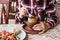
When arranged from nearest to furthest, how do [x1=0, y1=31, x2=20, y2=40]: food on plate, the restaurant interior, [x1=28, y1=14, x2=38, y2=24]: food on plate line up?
[x1=0, y1=31, x2=20, y2=40]: food on plate
the restaurant interior
[x1=28, y1=14, x2=38, y2=24]: food on plate

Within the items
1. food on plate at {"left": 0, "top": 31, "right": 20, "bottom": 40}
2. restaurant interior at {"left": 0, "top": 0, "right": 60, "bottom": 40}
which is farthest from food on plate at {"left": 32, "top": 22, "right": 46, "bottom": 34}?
food on plate at {"left": 0, "top": 31, "right": 20, "bottom": 40}

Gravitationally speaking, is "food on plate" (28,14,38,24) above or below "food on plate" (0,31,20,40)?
above

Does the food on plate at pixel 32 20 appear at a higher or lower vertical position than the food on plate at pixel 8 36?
higher

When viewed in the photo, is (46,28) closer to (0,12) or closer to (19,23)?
(19,23)

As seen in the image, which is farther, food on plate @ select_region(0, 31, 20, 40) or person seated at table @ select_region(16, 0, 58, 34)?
person seated at table @ select_region(16, 0, 58, 34)

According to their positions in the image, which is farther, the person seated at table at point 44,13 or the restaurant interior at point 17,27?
Result: the person seated at table at point 44,13

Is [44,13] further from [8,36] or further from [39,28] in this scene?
[8,36]

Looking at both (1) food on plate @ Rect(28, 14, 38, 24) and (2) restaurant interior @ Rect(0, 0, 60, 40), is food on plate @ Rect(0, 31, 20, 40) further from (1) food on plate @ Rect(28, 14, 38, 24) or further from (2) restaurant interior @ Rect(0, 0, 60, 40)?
(1) food on plate @ Rect(28, 14, 38, 24)

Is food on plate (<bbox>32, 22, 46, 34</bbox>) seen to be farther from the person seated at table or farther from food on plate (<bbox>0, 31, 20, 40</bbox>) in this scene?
food on plate (<bbox>0, 31, 20, 40</bbox>)

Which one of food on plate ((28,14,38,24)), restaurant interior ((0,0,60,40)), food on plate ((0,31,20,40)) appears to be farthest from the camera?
food on plate ((28,14,38,24))

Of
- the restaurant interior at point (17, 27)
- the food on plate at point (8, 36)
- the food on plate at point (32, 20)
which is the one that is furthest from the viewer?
the food on plate at point (32, 20)

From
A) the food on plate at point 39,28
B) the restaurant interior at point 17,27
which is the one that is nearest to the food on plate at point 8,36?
the restaurant interior at point 17,27

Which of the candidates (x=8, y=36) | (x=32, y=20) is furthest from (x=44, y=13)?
(x=8, y=36)

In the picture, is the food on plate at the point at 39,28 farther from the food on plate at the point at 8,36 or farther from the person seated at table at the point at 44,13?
the food on plate at the point at 8,36
